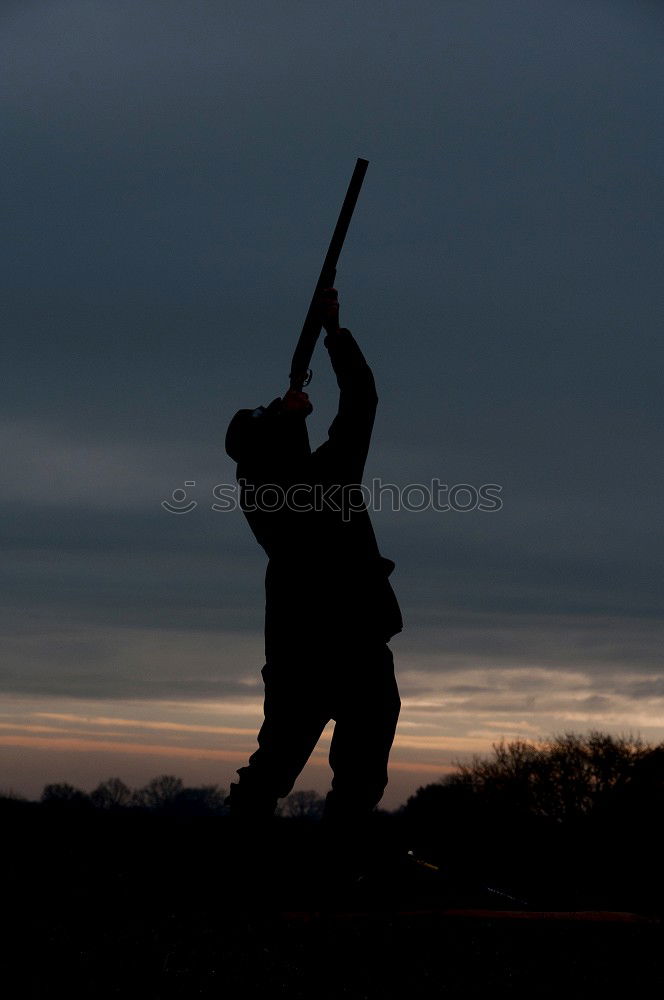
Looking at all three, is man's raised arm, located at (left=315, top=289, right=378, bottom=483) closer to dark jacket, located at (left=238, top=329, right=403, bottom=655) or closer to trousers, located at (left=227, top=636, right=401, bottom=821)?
dark jacket, located at (left=238, top=329, right=403, bottom=655)

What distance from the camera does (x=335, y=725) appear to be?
6.75 metres

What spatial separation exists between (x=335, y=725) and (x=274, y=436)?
1910 mm

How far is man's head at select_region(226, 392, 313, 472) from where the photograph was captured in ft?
22.5

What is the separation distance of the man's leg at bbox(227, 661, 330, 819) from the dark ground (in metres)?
0.35

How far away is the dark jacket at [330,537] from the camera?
22.1 feet

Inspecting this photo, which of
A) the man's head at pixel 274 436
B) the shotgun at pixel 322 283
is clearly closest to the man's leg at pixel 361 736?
the man's head at pixel 274 436

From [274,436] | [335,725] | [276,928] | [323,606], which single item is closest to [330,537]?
[323,606]

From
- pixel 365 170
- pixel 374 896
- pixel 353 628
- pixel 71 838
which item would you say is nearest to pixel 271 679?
pixel 353 628

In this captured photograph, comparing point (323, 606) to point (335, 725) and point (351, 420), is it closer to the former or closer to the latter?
point (335, 725)

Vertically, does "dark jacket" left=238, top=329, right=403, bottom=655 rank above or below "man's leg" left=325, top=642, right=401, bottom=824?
above

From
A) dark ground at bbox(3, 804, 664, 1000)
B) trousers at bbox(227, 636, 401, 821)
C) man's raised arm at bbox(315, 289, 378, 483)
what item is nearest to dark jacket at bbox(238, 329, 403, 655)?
man's raised arm at bbox(315, 289, 378, 483)

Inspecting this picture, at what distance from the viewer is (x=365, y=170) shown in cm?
783

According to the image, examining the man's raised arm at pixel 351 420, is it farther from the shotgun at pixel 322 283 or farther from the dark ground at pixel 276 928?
the dark ground at pixel 276 928

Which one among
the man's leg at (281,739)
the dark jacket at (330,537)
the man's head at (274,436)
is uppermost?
the man's head at (274,436)
